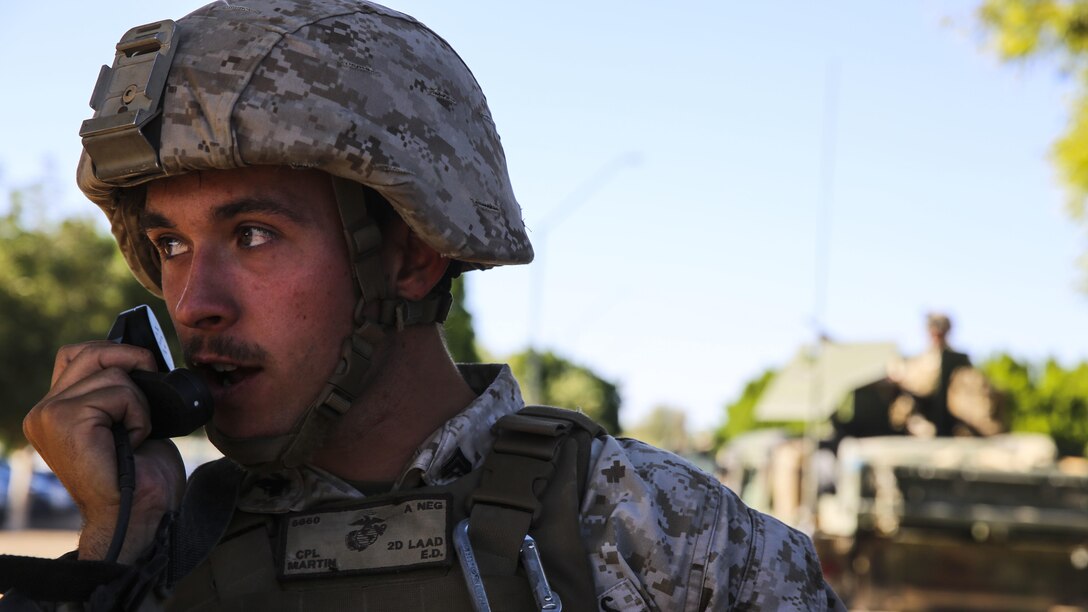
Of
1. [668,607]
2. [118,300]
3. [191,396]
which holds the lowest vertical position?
[118,300]

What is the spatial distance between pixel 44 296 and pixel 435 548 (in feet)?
88.1

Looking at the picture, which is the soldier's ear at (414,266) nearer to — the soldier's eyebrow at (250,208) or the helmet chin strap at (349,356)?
the helmet chin strap at (349,356)

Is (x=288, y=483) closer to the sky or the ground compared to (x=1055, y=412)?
closer to the sky

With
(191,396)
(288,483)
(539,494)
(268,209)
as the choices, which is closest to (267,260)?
(268,209)

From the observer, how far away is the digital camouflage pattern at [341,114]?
2.59 m

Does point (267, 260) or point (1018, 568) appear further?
point (1018, 568)

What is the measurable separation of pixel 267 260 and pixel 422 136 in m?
0.43

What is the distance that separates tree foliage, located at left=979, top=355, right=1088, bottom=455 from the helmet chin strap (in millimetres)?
40877

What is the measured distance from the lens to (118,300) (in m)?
27.9

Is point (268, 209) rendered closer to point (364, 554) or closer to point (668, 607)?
point (364, 554)

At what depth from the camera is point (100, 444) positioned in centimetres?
248

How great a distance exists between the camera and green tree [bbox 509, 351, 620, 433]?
129 ft

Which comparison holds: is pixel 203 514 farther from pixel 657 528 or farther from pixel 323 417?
pixel 657 528

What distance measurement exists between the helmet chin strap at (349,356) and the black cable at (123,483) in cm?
17
